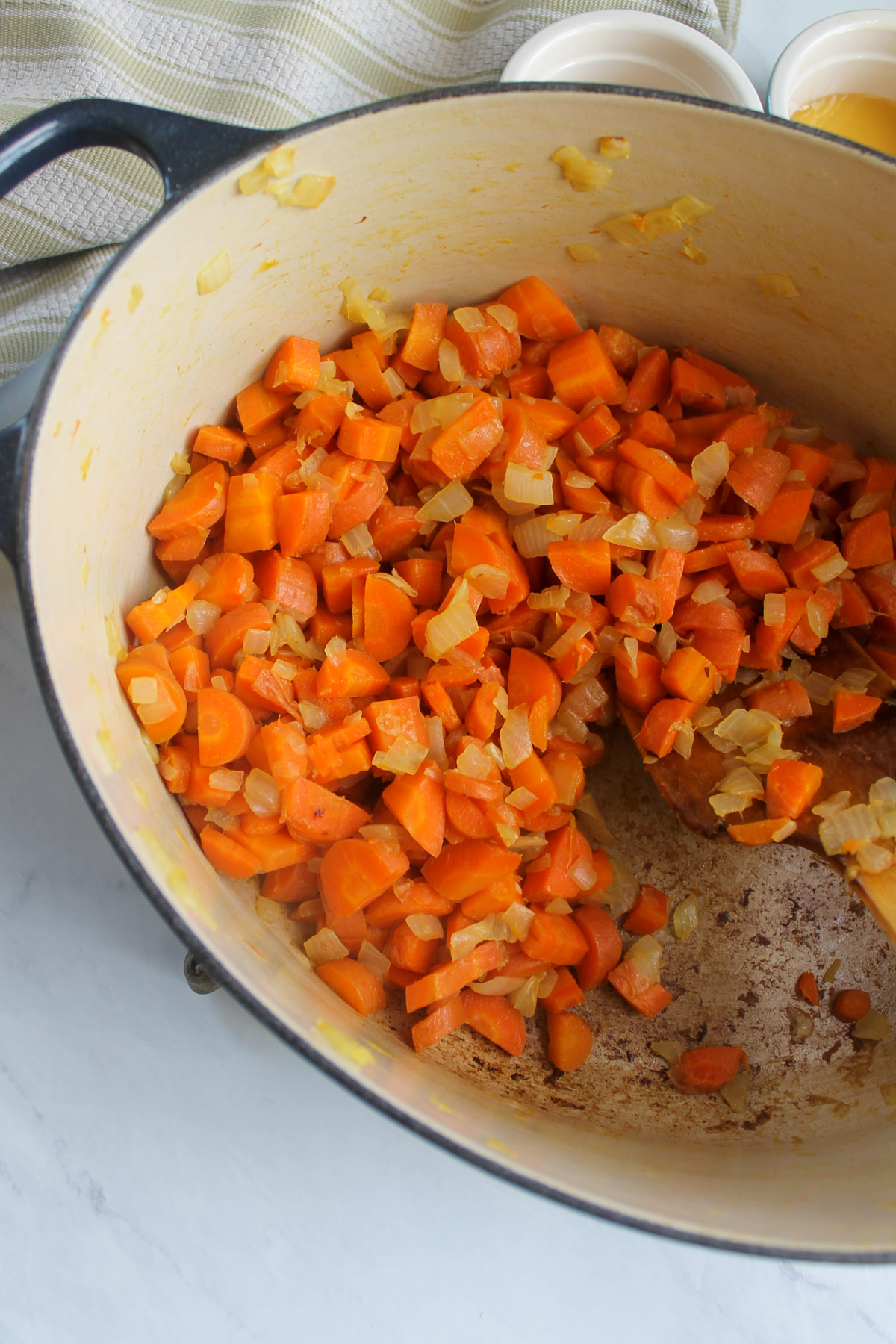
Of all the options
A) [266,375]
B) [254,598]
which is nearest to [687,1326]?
[254,598]

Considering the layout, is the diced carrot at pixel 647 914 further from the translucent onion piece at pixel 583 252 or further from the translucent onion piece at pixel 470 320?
the translucent onion piece at pixel 470 320

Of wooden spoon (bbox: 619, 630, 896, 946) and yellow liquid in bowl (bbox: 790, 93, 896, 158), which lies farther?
yellow liquid in bowl (bbox: 790, 93, 896, 158)

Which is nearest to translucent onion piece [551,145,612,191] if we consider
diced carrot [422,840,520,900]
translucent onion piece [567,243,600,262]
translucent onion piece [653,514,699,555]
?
translucent onion piece [567,243,600,262]

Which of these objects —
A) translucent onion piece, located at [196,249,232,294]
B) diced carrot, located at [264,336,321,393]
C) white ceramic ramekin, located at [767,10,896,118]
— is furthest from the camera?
white ceramic ramekin, located at [767,10,896,118]

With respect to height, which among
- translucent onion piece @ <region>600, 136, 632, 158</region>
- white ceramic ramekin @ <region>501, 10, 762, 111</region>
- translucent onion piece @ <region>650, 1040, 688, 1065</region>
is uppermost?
white ceramic ramekin @ <region>501, 10, 762, 111</region>

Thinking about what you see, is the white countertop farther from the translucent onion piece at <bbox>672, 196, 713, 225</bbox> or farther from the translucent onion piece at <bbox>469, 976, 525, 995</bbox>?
the translucent onion piece at <bbox>672, 196, 713, 225</bbox>
